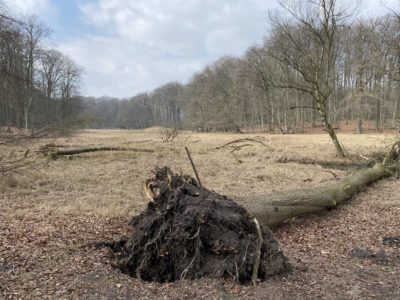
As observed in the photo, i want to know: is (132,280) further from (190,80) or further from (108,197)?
(190,80)

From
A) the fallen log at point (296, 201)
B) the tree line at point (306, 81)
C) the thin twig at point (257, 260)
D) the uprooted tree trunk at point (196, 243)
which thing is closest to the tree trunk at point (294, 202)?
the fallen log at point (296, 201)

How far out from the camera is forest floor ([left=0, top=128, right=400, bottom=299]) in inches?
215

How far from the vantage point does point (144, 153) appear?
22094 mm

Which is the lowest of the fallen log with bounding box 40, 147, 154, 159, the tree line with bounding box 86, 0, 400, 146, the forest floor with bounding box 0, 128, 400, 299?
the forest floor with bounding box 0, 128, 400, 299

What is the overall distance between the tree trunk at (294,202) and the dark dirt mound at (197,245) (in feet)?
6.32

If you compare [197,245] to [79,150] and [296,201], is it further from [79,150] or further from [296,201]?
[79,150]

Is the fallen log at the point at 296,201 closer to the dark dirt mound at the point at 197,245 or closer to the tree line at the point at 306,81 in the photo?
the dark dirt mound at the point at 197,245

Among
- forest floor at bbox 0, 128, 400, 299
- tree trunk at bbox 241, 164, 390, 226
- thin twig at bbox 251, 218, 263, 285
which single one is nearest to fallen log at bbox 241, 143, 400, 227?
tree trunk at bbox 241, 164, 390, 226

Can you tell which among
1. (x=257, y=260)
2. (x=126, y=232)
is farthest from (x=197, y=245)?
(x=126, y=232)

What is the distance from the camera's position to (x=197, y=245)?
20.0 ft

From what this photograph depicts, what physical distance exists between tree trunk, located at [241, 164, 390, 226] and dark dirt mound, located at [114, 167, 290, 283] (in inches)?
75.9

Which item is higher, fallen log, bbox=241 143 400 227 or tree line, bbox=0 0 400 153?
tree line, bbox=0 0 400 153

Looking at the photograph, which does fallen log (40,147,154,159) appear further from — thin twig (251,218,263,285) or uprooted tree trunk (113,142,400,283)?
thin twig (251,218,263,285)

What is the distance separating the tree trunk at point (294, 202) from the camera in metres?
8.64
